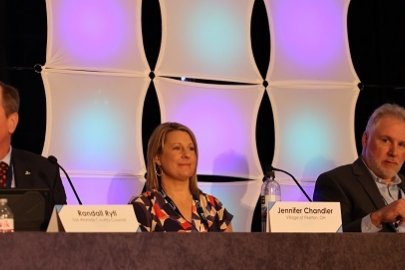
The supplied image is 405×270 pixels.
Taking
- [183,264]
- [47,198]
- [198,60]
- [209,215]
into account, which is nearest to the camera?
[183,264]

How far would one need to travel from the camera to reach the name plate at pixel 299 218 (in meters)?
2.50

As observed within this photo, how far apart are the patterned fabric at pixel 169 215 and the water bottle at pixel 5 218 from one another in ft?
2.83

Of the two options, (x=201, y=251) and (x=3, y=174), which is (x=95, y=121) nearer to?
(x=3, y=174)

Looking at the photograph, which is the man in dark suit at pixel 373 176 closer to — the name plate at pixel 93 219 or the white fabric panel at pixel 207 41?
the white fabric panel at pixel 207 41

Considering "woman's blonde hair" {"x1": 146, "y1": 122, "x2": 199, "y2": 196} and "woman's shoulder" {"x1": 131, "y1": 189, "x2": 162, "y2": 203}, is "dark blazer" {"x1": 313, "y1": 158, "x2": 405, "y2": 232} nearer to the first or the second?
"woman's blonde hair" {"x1": 146, "y1": 122, "x2": 199, "y2": 196}

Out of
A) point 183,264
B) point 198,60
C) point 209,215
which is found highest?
point 198,60

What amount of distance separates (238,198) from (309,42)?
96 cm

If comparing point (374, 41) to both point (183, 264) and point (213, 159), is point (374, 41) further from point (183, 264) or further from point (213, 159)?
point (183, 264)

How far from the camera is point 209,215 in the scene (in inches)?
138

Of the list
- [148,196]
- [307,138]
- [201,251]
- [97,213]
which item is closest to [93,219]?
[97,213]

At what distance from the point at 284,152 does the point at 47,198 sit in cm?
178

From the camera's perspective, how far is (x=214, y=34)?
4074mm

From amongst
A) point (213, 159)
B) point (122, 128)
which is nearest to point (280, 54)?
point (213, 159)

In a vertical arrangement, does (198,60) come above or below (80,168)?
above
